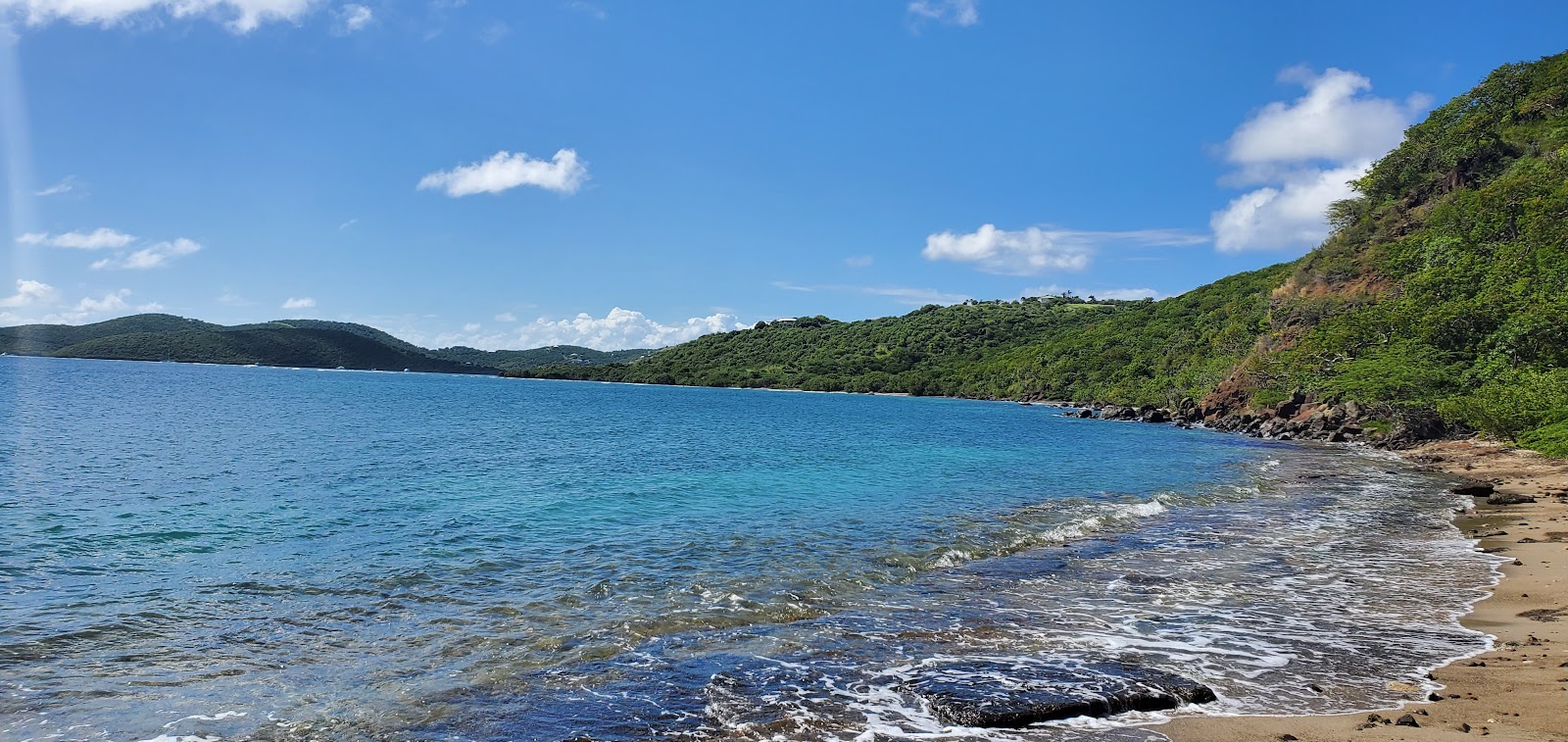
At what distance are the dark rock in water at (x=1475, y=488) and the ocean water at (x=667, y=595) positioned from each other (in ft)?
1.63

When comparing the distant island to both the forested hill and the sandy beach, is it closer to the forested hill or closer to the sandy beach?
the forested hill

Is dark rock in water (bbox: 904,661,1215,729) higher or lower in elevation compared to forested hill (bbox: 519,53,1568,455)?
lower

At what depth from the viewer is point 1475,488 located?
2494 cm

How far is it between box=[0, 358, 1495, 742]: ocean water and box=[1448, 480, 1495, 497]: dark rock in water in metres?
0.50

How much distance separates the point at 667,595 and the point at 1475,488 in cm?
2578

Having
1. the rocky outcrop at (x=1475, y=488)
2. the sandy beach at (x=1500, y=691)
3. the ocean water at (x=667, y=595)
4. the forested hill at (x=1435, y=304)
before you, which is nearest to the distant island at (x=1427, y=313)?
the forested hill at (x=1435, y=304)

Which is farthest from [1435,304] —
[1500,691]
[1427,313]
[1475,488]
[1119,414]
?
[1500,691]

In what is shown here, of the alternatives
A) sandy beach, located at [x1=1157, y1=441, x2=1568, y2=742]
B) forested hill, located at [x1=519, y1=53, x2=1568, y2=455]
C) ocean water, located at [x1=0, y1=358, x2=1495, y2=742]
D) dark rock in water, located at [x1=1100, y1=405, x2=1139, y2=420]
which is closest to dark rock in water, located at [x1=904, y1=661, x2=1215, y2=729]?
ocean water, located at [x1=0, y1=358, x2=1495, y2=742]

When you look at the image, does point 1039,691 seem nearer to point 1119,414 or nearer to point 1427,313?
point 1427,313

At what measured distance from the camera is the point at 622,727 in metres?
8.35

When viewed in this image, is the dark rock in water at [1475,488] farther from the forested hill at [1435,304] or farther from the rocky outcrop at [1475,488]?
the forested hill at [1435,304]

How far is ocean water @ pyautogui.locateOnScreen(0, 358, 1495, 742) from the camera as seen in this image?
9.02 meters

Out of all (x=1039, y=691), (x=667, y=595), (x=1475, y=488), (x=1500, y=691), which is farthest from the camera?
(x=1475, y=488)

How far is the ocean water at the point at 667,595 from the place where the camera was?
9.02 meters
